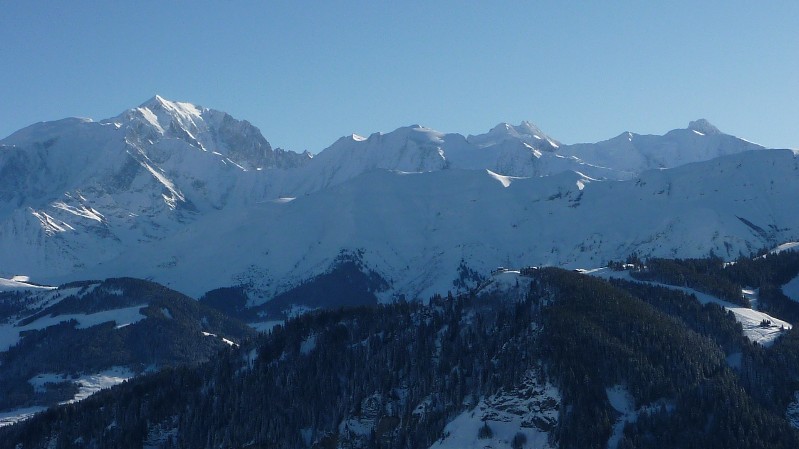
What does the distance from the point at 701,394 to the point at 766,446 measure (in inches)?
677

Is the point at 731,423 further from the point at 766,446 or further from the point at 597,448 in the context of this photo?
the point at 597,448

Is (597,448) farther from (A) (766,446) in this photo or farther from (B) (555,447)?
(A) (766,446)

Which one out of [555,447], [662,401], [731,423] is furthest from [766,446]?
[555,447]

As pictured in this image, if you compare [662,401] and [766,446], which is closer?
[766,446]

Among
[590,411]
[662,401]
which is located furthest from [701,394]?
[590,411]

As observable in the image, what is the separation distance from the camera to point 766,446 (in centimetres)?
18475

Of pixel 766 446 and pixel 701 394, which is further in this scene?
pixel 701 394

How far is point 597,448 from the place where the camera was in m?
192

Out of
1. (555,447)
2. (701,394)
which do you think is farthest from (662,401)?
(555,447)

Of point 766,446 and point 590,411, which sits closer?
point 766,446

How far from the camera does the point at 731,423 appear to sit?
191 metres

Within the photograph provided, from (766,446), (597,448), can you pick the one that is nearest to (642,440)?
(597,448)

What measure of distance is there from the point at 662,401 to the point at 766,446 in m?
20.3

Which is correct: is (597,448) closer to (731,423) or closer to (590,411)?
(590,411)
